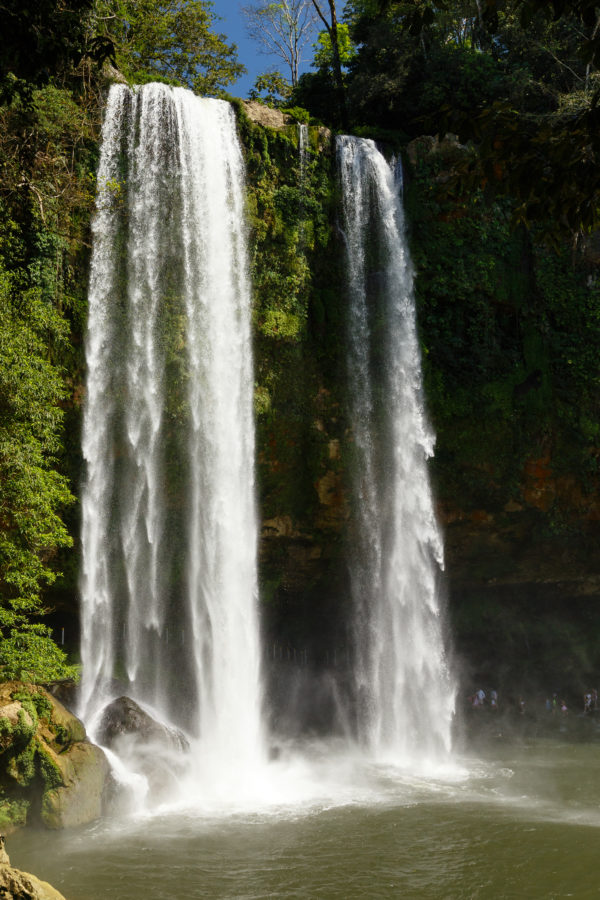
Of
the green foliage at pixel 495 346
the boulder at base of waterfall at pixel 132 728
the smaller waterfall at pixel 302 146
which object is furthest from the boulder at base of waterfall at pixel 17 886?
the smaller waterfall at pixel 302 146

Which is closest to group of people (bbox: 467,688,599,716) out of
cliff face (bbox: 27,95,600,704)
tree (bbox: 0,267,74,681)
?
cliff face (bbox: 27,95,600,704)

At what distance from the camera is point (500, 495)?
1777cm

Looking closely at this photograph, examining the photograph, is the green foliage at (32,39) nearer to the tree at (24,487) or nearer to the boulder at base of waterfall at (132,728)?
the tree at (24,487)

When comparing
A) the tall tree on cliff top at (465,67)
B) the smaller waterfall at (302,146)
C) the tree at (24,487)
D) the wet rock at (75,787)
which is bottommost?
the wet rock at (75,787)

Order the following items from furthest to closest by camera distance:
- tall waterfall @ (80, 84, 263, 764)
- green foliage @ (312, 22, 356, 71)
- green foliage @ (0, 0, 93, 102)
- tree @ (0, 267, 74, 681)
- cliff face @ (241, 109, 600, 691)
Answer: green foliage @ (312, 22, 356, 71) < cliff face @ (241, 109, 600, 691) < tall waterfall @ (80, 84, 263, 764) < tree @ (0, 267, 74, 681) < green foliage @ (0, 0, 93, 102)

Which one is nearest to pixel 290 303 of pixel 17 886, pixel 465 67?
pixel 465 67

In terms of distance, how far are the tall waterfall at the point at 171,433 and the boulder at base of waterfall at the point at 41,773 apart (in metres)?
2.92

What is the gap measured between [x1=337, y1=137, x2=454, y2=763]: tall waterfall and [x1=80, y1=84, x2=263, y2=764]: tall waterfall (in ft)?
8.98

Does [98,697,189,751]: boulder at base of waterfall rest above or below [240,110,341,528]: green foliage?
below

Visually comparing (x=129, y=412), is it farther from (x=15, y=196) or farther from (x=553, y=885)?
(x=553, y=885)

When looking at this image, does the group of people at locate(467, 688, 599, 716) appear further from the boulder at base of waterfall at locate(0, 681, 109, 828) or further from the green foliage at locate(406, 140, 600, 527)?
the boulder at base of waterfall at locate(0, 681, 109, 828)

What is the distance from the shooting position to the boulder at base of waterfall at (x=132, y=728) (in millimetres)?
12125

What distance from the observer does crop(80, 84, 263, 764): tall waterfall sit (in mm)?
14562

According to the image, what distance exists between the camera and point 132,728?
1222 centimetres
